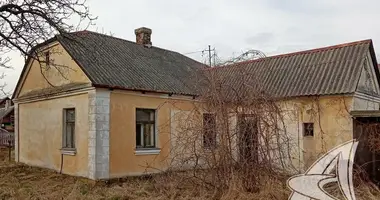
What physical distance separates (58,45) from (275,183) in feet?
30.9

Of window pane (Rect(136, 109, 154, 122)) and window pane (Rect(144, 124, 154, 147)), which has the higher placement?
window pane (Rect(136, 109, 154, 122))

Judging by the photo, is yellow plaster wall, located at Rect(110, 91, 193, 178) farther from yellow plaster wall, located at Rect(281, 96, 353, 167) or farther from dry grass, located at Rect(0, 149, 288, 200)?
yellow plaster wall, located at Rect(281, 96, 353, 167)

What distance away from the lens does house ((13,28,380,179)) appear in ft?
39.9

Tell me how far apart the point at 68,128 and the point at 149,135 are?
299 centimetres

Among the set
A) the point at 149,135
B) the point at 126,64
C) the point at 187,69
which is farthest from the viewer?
the point at 187,69

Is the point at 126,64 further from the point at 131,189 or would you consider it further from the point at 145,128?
the point at 131,189

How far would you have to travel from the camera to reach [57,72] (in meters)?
14.0

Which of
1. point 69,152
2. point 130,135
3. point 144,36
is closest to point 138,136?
point 130,135

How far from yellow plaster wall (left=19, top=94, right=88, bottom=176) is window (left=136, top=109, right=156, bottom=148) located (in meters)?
1.97

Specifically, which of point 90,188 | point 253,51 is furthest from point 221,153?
point 90,188

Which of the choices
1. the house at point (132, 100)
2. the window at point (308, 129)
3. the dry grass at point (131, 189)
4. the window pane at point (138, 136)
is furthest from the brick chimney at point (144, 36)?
the window at point (308, 129)

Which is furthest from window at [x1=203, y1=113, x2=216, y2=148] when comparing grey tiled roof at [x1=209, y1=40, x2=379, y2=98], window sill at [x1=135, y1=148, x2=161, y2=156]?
window sill at [x1=135, y1=148, x2=161, y2=156]

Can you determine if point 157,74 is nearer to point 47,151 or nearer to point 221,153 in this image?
point 47,151

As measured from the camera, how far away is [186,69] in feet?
58.6
